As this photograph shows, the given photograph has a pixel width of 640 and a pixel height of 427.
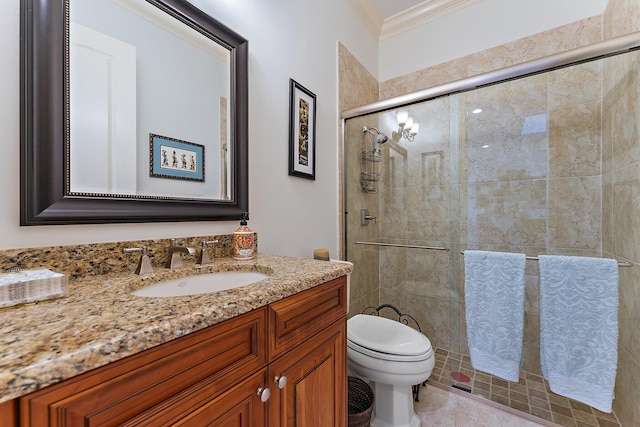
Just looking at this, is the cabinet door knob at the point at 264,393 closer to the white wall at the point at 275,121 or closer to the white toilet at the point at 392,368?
the white wall at the point at 275,121

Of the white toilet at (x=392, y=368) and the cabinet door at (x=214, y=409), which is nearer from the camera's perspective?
the cabinet door at (x=214, y=409)

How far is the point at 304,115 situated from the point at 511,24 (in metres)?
1.71

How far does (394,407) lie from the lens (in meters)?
1.37

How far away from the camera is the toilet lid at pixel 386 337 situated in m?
1.36

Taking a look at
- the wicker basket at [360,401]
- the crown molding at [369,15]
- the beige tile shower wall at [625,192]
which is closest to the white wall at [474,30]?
the crown molding at [369,15]

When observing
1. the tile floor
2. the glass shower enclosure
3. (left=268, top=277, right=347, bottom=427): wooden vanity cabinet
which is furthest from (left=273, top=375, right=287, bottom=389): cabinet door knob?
the glass shower enclosure

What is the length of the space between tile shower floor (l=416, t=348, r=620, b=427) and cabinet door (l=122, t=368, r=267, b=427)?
1.34 meters

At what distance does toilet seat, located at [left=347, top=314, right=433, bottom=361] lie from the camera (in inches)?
52.2

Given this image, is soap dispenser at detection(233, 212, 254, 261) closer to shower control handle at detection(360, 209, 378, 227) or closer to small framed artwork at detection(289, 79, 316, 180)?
small framed artwork at detection(289, 79, 316, 180)

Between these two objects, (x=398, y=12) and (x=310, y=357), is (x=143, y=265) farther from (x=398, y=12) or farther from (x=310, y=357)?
(x=398, y=12)

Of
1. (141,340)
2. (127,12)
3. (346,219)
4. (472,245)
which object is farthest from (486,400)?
(127,12)

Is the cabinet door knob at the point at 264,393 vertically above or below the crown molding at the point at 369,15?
below

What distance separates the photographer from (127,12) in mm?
894

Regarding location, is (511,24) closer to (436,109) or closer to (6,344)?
(436,109)
